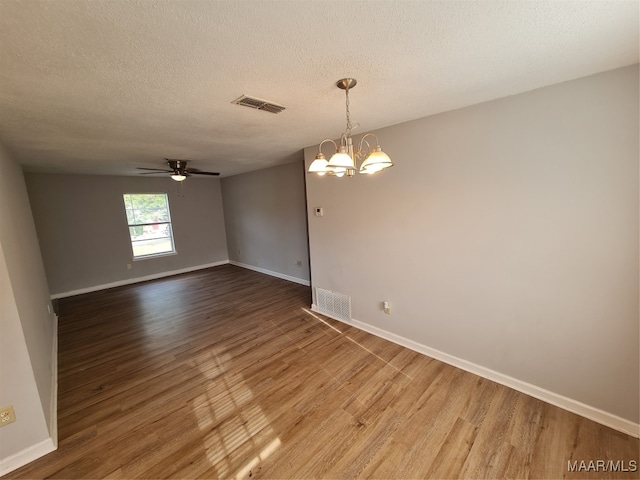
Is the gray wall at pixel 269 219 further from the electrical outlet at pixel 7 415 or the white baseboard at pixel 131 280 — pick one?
the electrical outlet at pixel 7 415

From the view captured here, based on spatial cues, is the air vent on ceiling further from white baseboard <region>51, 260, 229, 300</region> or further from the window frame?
white baseboard <region>51, 260, 229, 300</region>

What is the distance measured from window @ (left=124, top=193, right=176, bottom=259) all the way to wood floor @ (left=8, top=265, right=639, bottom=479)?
296 centimetres

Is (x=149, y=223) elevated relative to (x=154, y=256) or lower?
elevated

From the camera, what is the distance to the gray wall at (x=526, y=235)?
1671mm

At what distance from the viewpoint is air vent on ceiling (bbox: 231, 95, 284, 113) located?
1.80 m

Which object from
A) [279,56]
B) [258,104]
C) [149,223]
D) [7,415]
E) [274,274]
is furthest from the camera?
[149,223]

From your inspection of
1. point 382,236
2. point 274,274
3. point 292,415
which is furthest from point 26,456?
point 274,274

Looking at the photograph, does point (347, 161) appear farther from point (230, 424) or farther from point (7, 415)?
point (7, 415)

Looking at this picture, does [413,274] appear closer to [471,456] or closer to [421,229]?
[421,229]

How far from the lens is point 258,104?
189 centimetres

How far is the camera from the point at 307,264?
16.8ft

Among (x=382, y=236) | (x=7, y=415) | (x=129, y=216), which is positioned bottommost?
(x=7, y=415)

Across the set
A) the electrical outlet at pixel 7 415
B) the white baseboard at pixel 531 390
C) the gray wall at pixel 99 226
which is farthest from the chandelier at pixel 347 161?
the gray wall at pixel 99 226

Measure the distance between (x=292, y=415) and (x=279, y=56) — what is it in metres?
2.41
